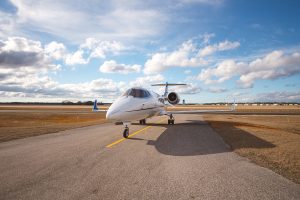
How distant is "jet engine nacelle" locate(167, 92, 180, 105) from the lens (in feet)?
78.0

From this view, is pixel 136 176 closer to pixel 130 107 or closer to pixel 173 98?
pixel 130 107

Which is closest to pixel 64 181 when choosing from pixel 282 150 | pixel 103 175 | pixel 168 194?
pixel 103 175

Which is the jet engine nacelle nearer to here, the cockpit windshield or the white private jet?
the white private jet

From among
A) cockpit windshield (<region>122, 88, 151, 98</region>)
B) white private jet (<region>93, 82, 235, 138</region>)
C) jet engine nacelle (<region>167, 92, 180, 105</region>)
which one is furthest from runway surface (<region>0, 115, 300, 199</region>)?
jet engine nacelle (<region>167, 92, 180, 105</region>)

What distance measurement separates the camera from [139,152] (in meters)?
8.47

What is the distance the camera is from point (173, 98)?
23.9 meters

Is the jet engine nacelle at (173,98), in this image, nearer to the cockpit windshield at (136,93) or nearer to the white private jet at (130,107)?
the white private jet at (130,107)

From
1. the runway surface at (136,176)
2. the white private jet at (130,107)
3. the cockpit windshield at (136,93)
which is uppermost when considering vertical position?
the cockpit windshield at (136,93)

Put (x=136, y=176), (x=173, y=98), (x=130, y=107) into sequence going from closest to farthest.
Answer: (x=136, y=176) → (x=130, y=107) → (x=173, y=98)

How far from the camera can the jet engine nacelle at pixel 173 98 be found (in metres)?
23.8

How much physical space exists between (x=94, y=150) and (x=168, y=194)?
493cm

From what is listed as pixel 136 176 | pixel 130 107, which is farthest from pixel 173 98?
pixel 136 176

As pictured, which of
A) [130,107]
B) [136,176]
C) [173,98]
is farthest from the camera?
[173,98]

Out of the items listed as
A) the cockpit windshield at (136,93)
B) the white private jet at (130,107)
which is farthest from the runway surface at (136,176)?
the cockpit windshield at (136,93)
